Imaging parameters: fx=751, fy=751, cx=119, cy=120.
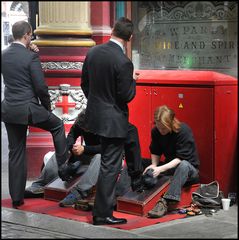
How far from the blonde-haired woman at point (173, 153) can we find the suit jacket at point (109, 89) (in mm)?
517

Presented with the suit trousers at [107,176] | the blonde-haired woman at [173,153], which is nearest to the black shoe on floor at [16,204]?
the suit trousers at [107,176]

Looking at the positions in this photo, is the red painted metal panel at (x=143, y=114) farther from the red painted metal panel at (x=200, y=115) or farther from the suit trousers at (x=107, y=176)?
the suit trousers at (x=107, y=176)

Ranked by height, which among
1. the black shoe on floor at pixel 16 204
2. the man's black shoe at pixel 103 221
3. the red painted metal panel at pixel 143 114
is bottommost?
the black shoe on floor at pixel 16 204

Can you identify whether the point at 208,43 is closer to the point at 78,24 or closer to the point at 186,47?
the point at 186,47

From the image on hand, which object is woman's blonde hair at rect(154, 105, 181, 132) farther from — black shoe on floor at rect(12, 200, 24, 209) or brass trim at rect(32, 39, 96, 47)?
brass trim at rect(32, 39, 96, 47)

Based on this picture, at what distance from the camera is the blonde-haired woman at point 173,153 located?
254 inches

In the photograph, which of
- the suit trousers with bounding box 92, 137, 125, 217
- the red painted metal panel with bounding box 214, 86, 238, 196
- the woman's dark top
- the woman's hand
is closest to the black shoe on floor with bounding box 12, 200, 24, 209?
the woman's hand

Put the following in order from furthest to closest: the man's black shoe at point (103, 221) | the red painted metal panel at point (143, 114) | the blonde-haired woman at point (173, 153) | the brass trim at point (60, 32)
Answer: the brass trim at point (60, 32), the red painted metal panel at point (143, 114), the blonde-haired woman at point (173, 153), the man's black shoe at point (103, 221)

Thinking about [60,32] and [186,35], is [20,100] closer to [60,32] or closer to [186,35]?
[60,32]

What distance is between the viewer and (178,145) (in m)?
6.60

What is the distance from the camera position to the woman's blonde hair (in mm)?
6531

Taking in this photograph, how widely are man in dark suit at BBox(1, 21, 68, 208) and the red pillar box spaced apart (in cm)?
117

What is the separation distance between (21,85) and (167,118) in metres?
1.31

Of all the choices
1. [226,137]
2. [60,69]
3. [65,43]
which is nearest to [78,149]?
[226,137]
